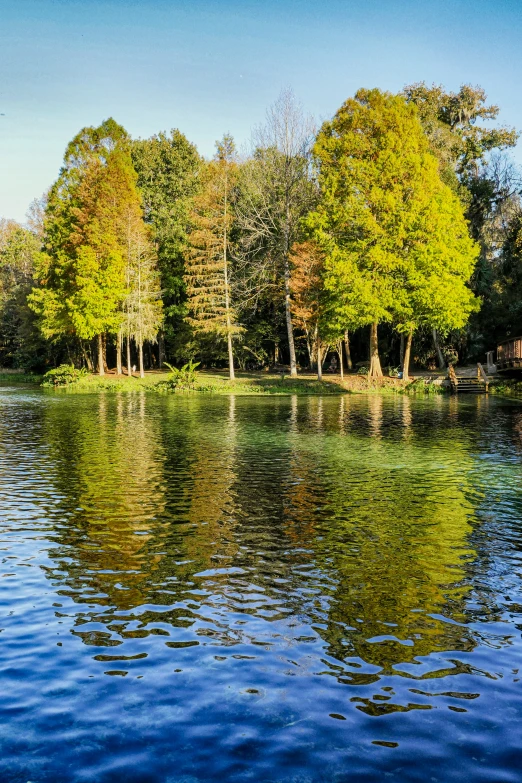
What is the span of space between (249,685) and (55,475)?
11.4 m

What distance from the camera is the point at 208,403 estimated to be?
3862 centimetres

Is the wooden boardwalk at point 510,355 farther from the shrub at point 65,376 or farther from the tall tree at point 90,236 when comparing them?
the shrub at point 65,376

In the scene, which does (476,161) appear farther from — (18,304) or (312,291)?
(18,304)

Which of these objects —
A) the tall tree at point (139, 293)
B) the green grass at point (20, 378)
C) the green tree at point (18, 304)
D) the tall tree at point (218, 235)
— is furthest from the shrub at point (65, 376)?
the green tree at point (18, 304)

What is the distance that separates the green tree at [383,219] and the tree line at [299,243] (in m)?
0.11

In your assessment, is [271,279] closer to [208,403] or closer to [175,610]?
[208,403]

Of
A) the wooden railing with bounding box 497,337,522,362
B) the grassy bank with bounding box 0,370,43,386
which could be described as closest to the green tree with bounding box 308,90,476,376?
the wooden railing with bounding box 497,337,522,362

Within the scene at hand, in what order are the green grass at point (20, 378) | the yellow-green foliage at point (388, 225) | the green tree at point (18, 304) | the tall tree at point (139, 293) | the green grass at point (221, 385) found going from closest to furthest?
the yellow-green foliage at point (388, 225)
the green grass at point (221, 385)
the tall tree at point (139, 293)
the green grass at point (20, 378)
the green tree at point (18, 304)

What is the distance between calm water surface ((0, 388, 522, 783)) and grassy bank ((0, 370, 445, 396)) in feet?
92.1

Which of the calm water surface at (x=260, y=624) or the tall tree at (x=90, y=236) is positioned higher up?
the tall tree at (x=90, y=236)

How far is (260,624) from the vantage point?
7.46 m

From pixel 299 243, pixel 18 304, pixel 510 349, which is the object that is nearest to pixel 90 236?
pixel 299 243

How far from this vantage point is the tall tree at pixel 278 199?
5144 cm

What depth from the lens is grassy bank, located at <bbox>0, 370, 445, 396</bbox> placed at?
45.1 meters
